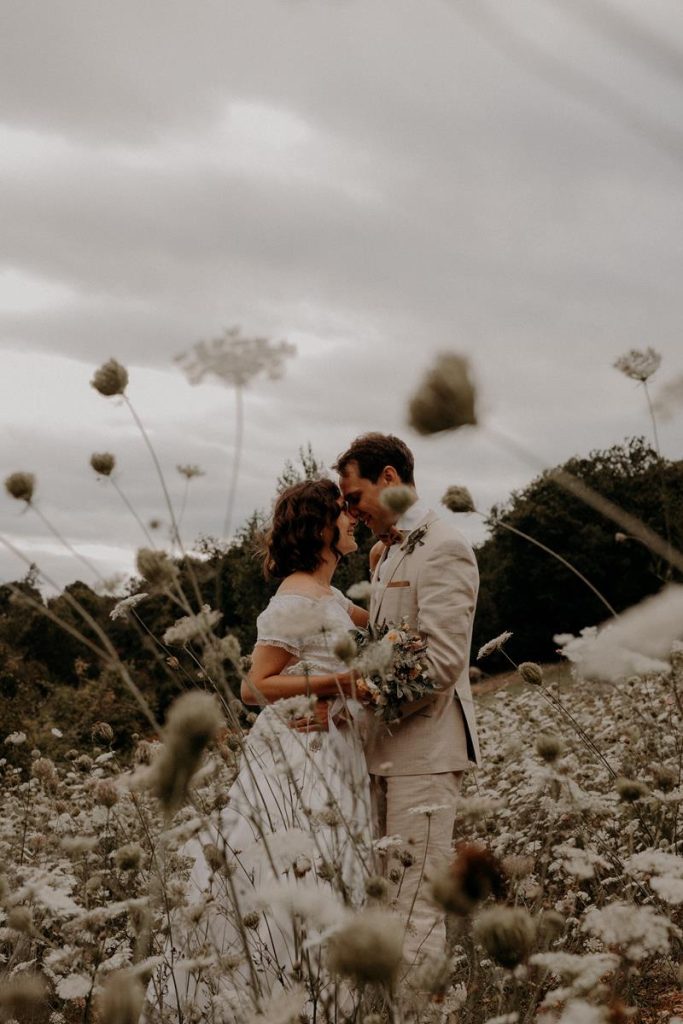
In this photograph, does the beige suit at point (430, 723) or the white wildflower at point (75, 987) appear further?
the beige suit at point (430, 723)

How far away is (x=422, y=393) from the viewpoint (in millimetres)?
1409

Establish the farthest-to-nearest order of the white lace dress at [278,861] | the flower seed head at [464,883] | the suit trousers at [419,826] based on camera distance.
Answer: the suit trousers at [419,826] → the white lace dress at [278,861] → the flower seed head at [464,883]

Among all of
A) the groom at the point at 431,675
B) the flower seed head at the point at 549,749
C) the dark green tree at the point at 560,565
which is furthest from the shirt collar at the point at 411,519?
the dark green tree at the point at 560,565

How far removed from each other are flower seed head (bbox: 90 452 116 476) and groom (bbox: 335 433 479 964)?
94cm

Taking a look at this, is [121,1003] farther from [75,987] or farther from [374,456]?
[374,456]

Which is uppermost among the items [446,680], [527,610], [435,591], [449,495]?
[449,495]

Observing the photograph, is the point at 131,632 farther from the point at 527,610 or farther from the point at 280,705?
the point at 280,705

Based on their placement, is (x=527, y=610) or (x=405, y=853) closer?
(x=405, y=853)

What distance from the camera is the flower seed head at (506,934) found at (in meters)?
1.25

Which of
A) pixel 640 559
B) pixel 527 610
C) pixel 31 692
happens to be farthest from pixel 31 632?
pixel 640 559

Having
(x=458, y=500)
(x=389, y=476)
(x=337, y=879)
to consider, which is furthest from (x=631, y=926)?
(x=389, y=476)

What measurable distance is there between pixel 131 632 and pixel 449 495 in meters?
26.2

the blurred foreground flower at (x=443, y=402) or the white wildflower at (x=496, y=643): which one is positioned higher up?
the blurred foreground flower at (x=443, y=402)

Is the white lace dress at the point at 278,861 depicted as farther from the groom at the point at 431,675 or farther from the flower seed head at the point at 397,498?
the flower seed head at the point at 397,498
